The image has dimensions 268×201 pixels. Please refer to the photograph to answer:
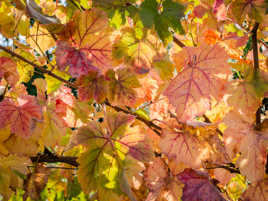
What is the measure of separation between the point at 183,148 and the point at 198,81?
0.16 metres

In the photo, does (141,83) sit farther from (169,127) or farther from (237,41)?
(237,41)

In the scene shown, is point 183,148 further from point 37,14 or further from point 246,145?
point 37,14

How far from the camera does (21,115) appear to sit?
0.60 metres

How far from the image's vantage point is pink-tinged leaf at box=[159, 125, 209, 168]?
610 mm

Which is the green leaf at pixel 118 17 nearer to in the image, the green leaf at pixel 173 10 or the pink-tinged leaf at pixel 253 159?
the green leaf at pixel 173 10

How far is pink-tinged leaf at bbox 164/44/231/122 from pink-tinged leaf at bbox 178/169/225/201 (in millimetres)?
161

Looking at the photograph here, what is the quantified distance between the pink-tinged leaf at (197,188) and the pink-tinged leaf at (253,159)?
8cm

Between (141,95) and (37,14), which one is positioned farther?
(141,95)

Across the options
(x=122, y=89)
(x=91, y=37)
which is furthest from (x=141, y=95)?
(x=91, y=37)

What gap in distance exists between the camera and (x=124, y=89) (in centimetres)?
62

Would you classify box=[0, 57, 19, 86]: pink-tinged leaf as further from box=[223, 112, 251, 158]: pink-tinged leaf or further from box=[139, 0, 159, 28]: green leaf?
box=[223, 112, 251, 158]: pink-tinged leaf

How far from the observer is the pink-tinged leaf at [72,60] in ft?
1.71

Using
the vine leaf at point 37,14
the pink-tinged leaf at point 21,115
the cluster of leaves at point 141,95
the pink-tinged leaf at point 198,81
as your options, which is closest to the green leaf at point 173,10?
the cluster of leaves at point 141,95

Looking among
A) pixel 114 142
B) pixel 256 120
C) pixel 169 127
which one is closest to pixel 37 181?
pixel 114 142
